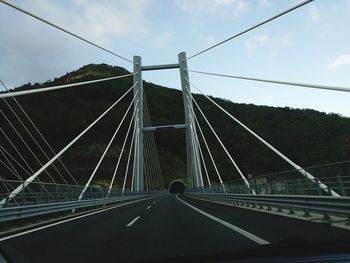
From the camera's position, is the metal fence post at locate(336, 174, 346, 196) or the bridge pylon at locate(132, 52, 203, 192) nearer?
the metal fence post at locate(336, 174, 346, 196)

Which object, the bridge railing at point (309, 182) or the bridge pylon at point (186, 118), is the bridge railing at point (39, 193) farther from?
the bridge pylon at point (186, 118)

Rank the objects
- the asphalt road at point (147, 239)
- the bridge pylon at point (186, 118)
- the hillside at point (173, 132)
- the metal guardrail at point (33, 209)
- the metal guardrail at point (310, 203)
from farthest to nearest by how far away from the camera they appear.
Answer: the hillside at point (173, 132) → the bridge pylon at point (186, 118) → the metal guardrail at point (33, 209) → the metal guardrail at point (310, 203) → the asphalt road at point (147, 239)

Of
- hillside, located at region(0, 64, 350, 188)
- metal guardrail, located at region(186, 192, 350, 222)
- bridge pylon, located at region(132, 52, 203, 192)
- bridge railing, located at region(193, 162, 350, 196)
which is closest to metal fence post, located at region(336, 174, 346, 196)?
bridge railing, located at region(193, 162, 350, 196)

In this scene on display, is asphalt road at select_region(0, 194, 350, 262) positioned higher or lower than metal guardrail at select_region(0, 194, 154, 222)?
lower

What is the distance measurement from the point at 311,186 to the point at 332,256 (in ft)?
26.9

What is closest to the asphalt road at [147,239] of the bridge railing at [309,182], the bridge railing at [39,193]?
the bridge railing at [309,182]

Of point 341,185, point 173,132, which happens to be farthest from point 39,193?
point 173,132

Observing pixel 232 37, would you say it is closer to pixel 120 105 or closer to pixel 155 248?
pixel 155 248

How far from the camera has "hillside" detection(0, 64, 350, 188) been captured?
84.8m

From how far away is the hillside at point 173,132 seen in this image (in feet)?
278

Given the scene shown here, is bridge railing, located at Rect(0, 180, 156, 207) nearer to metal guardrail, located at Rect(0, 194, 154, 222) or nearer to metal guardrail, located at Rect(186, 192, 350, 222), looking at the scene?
metal guardrail, located at Rect(0, 194, 154, 222)

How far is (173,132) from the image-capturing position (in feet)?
357

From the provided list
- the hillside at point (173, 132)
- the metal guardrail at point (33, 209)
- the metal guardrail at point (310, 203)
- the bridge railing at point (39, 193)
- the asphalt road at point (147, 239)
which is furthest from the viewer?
the hillside at point (173, 132)

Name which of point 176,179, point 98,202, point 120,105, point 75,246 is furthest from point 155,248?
point 120,105
